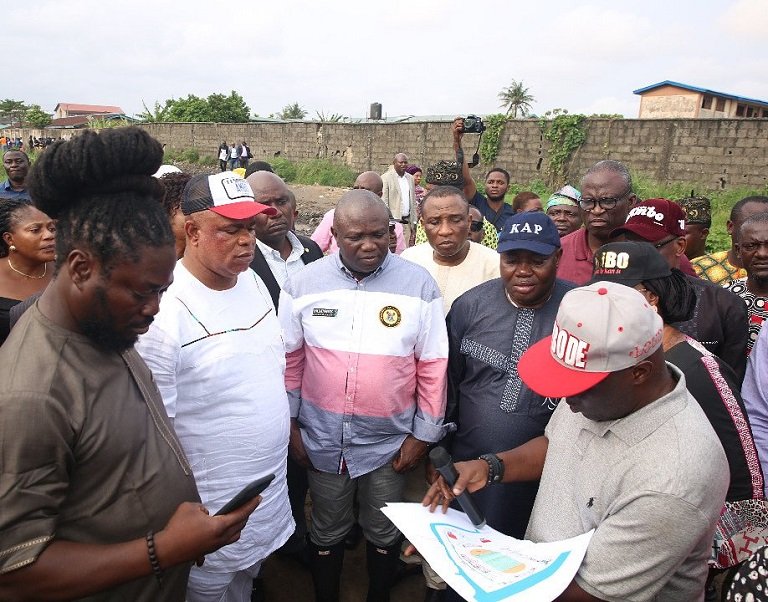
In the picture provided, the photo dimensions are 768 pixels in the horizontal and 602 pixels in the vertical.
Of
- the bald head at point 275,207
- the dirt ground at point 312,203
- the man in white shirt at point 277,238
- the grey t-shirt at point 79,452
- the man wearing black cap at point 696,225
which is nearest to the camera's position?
the grey t-shirt at point 79,452

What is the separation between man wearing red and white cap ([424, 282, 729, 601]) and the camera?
4.64ft

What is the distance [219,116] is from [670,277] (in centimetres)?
3438

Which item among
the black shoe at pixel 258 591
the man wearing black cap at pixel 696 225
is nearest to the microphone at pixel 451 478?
the black shoe at pixel 258 591

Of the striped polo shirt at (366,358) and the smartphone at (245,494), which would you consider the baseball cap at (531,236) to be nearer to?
the striped polo shirt at (366,358)

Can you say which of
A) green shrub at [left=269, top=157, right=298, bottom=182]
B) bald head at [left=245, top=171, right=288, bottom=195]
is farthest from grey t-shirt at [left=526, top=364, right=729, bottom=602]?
green shrub at [left=269, top=157, right=298, bottom=182]

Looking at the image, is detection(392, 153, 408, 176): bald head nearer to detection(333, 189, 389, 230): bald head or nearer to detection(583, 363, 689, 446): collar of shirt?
detection(333, 189, 389, 230): bald head

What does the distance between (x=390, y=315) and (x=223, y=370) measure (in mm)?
877

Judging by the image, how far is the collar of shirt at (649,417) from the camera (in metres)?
1.50

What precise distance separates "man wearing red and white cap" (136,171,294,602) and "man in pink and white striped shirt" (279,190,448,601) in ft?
1.14

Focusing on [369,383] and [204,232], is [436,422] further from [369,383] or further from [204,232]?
[204,232]

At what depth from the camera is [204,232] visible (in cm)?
219

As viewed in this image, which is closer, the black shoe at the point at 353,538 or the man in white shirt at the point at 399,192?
the black shoe at the point at 353,538

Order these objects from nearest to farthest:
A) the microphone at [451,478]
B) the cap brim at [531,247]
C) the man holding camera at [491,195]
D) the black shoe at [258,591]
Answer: the microphone at [451,478] → the cap brim at [531,247] → the black shoe at [258,591] → the man holding camera at [491,195]

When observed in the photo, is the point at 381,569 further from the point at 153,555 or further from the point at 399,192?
the point at 399,192
